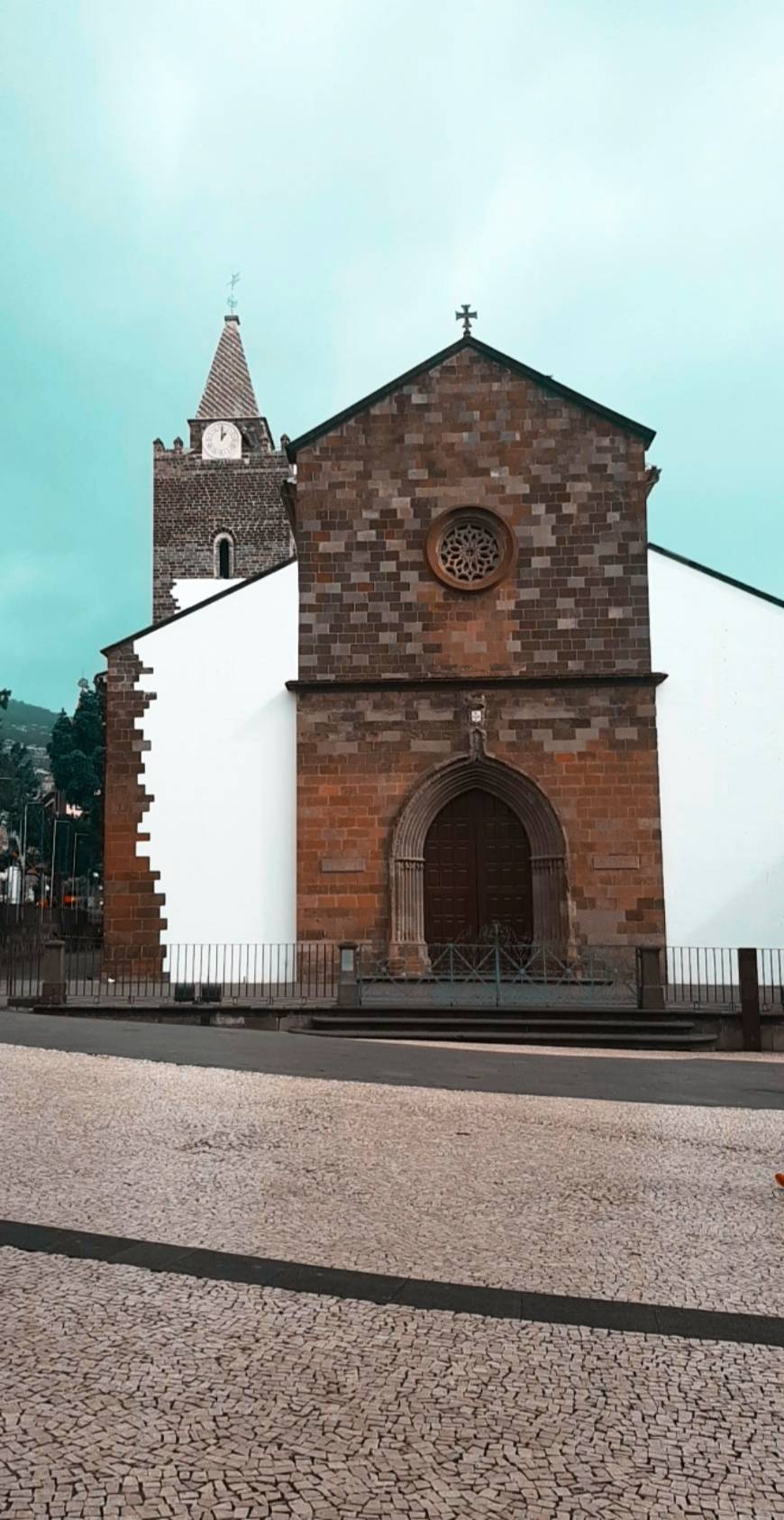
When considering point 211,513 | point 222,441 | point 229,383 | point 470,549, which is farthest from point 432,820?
point 229,383

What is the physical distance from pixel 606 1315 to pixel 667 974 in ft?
47.7

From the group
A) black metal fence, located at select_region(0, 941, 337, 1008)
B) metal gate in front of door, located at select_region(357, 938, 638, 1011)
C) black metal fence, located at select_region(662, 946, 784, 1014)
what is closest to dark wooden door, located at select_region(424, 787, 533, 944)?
metal gate in front of door, located at select_region(357, 938, 638, 1011)

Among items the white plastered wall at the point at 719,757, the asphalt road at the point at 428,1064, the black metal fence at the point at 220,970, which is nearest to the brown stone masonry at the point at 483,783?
the white plastered wall at the point at 719,757

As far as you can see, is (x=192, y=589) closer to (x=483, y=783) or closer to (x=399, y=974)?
(x=483, y=783)

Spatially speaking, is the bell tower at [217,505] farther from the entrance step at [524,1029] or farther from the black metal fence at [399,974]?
the entrance step at [524,1029]

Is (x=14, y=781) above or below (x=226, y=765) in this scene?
above

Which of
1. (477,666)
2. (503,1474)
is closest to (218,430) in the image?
(477,666)

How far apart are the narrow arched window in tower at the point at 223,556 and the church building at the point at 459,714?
2345 centimetres

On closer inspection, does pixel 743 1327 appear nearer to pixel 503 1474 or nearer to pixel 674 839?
pixel 503 1474

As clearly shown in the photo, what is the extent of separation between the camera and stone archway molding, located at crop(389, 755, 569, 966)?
1856cm

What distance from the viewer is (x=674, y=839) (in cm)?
1861

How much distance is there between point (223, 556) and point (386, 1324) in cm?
4165

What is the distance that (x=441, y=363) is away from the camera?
66.8 feet

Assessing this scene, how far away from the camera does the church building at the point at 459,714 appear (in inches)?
734
